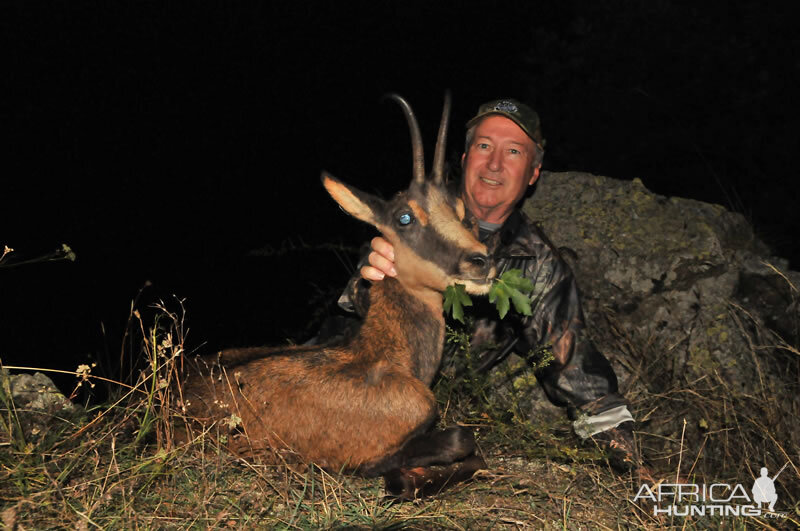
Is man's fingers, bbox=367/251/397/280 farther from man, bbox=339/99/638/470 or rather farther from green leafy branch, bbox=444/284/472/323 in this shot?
green leafy branch, bbox=444/284/472/323

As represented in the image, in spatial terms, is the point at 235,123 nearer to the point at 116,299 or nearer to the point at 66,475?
the point at 116,299

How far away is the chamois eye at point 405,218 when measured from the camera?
417cm

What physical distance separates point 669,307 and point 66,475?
5.02m

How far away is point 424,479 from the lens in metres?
3.63

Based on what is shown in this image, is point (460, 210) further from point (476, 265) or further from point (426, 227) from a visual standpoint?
point (476, 265)

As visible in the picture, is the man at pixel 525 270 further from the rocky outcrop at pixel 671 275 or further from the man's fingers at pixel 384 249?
the rocky outcrop at pixel 671 275

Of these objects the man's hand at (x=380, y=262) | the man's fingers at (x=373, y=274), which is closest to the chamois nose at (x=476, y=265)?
the man's hand at (x=380, y=262)

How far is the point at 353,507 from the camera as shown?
11.0ft

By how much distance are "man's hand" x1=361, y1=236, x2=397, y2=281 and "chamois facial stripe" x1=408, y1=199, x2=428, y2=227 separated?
294 mm

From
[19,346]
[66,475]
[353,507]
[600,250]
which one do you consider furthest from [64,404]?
[600,250]

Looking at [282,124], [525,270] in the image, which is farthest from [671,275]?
[282,124]

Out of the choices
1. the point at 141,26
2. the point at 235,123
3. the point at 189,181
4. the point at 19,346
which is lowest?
the point at 19,346

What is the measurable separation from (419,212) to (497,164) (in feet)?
4.38

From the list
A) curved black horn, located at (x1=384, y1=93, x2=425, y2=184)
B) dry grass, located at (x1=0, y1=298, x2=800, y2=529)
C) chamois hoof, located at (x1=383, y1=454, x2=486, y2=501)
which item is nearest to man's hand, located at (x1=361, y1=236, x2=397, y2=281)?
curved black horn, located at (x1=384, y1=93, x2=425, y2=184)
